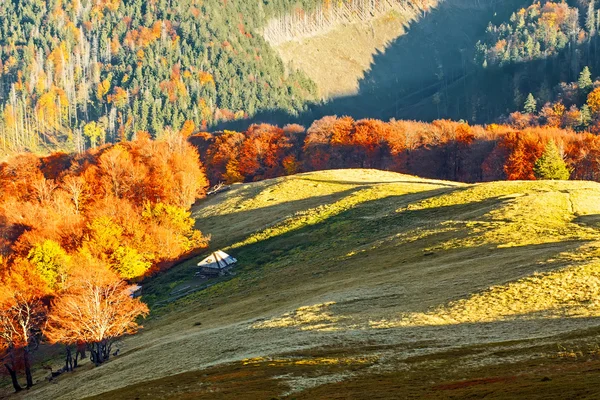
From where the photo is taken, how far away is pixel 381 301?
53938mm

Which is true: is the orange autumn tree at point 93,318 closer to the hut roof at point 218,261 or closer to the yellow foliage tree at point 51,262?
the yellow foliage tree at point 51,262

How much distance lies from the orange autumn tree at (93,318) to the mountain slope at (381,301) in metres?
2.32

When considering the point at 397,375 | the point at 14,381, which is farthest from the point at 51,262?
the point at 397,375

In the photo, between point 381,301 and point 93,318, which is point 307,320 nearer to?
point 381,301

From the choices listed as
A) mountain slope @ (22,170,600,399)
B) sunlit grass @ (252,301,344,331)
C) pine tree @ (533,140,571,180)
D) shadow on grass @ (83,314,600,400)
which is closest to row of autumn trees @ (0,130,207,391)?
mountain slope @ (22,170,600,399)

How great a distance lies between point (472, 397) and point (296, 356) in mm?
15426

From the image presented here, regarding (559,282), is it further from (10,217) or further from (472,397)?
(10,217)

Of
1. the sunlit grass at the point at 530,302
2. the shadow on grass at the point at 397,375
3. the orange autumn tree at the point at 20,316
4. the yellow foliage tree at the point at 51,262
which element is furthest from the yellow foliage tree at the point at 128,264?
the sunlit grass at the point at 530,302

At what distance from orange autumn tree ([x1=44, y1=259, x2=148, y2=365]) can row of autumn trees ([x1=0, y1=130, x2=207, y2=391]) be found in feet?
0.35

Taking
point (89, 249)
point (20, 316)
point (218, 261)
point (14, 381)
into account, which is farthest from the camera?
point (89, 249)

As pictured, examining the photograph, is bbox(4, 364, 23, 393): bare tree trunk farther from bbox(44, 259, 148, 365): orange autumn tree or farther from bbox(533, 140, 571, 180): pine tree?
bbox(533, 140, 571, 180): pine tree

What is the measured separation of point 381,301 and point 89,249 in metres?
59.1

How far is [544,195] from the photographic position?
278 ft

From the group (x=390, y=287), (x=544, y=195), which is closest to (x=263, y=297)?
(x=390, y=287)
